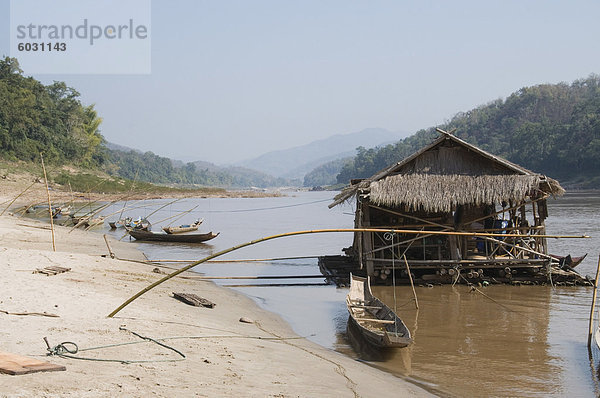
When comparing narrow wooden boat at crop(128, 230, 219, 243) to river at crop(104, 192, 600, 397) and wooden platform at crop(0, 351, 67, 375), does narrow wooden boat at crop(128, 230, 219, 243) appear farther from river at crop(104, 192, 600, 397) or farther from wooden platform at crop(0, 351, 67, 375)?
wooden platform at crop(0, 351, 67, 375)

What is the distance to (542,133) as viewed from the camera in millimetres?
70188

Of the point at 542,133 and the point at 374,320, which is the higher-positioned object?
the point at 542,133

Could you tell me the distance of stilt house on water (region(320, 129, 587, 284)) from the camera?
1345cm

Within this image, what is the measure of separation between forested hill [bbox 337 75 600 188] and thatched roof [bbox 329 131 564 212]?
42200 mm

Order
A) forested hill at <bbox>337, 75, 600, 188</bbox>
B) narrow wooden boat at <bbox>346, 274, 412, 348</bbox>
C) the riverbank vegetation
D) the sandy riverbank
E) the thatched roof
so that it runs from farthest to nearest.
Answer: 1. forested hill at <bbox>337, 75, 600, 188</bbox>
2. the riverbank vegetation
3. the thatched roof
4. narrow wooden boat at <bbox>346, 274, 412, 348</bbox>
5. the sandy riverbank

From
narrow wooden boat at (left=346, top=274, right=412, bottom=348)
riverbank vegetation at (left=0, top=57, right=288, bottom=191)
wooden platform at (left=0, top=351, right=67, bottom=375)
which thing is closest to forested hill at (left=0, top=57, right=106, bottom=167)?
riverbank vegetation at (left=0, top=57, right=288, bottom=191)

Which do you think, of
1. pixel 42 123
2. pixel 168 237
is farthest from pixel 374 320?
pixel 42 123

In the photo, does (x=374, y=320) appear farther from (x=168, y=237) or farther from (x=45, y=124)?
(x=45, y=124)

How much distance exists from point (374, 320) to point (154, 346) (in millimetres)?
4259

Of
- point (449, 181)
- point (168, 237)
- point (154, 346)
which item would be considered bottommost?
point (168, 237)

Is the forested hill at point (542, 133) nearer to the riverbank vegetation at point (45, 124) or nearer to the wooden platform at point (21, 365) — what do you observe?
the riverbank vegetation at point (45, 124)

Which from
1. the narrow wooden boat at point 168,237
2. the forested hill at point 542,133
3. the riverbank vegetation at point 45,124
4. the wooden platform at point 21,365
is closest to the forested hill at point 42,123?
the riverbank vegetation at point 45,124

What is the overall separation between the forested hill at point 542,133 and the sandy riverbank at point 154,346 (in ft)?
163

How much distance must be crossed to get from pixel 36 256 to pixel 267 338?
5683 millimetres
